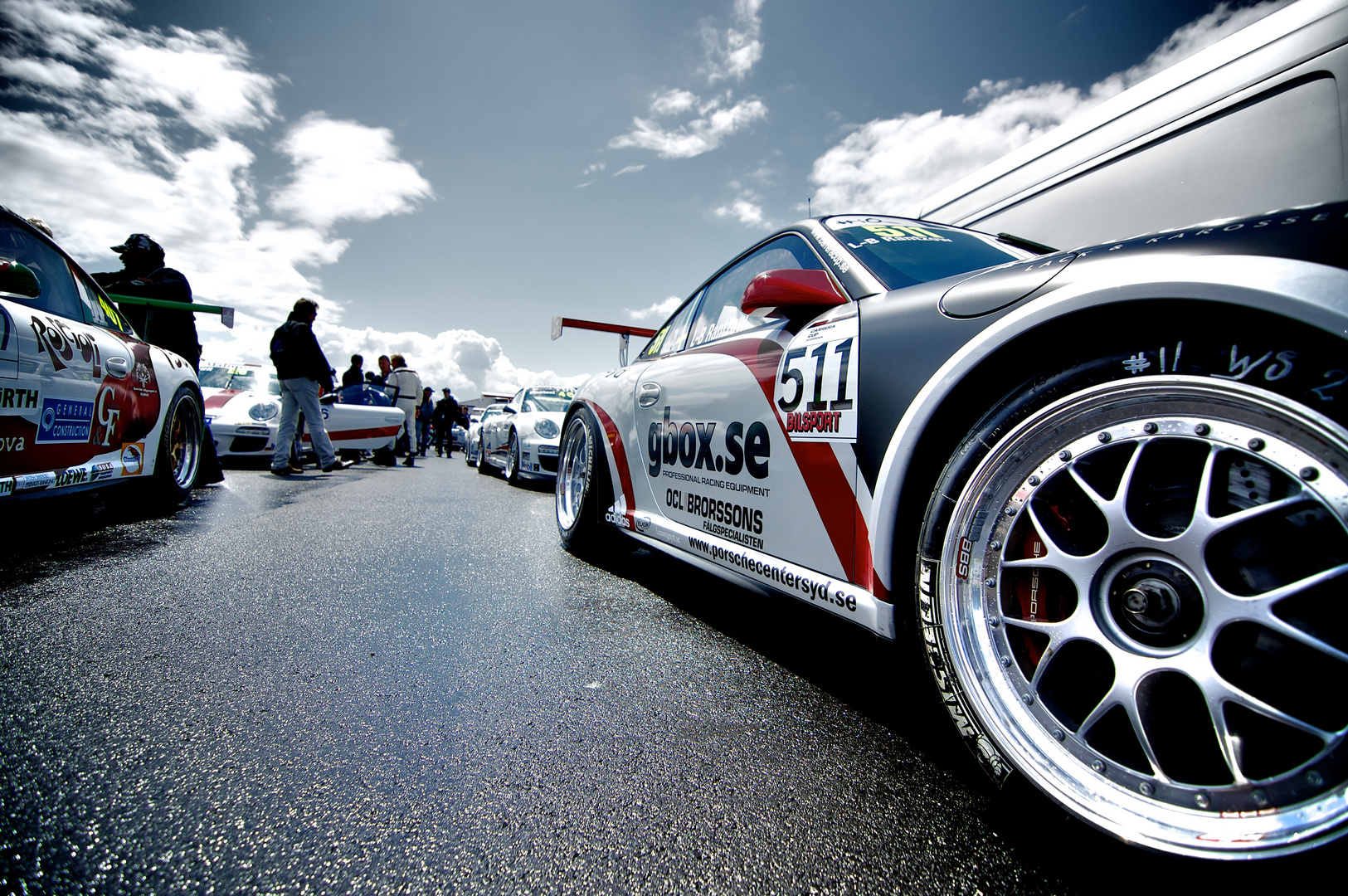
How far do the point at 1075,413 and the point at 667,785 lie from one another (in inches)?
37.6

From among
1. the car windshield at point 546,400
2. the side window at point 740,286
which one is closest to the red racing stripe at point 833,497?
the side window at point 740,286

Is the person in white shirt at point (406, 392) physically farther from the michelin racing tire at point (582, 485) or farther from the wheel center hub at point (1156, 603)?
the wheel center hub at point (1156, 603)

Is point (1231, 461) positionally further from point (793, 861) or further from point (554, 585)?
point (554, 585)

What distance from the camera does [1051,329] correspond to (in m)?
1.00

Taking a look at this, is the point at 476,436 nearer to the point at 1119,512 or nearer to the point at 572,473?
the point at 572,473

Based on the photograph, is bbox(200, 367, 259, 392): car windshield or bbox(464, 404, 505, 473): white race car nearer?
bbox(200, 367, 259, 392): car windshield

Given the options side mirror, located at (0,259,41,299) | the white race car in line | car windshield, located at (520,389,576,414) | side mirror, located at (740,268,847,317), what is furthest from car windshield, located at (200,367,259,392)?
side mirror, located at (740,268,847,317)

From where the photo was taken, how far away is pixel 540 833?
94 centimetres

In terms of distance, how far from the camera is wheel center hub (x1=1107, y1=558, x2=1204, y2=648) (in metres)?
0.83

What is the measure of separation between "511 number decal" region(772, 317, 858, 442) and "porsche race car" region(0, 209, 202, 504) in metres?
2.88

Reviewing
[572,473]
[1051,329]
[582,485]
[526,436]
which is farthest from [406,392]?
[1051,329]

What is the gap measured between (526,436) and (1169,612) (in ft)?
21.1

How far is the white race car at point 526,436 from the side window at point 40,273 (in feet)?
11.1

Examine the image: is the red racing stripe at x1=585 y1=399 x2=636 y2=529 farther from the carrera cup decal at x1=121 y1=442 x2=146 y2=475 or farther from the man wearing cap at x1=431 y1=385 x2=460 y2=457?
the man wearing cap at x1=431 y1=385 x2=460 y2=457
